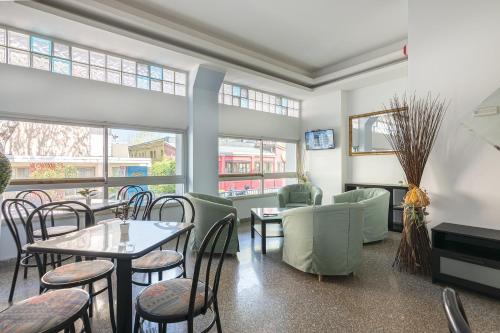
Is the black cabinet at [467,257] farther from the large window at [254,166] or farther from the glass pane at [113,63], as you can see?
the glass pane at [113,63]

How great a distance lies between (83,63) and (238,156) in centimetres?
335

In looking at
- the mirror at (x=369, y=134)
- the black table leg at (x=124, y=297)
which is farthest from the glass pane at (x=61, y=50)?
the mirror at (x=369, y=134)

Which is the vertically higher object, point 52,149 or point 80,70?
point 80,70

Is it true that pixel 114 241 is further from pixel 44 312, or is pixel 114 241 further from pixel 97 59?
pixel 97 59

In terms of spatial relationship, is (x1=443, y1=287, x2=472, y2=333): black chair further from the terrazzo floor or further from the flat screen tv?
the flat screen tv

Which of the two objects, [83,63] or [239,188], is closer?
[83,63]

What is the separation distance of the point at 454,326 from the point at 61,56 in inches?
196

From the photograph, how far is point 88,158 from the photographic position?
4086 millimetres

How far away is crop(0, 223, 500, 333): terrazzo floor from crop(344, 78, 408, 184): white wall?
2.48 metres

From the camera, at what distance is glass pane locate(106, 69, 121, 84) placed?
4223 mm

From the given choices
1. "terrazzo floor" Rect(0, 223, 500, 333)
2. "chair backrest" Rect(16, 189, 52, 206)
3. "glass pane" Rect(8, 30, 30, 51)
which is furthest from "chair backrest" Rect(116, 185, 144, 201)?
"glass pane" Rect(8, 30, 30, 51)

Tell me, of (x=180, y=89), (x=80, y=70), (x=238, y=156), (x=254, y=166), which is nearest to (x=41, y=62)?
(x=80, y=70)

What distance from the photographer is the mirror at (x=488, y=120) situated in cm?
250

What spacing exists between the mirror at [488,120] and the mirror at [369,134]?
103 inches
